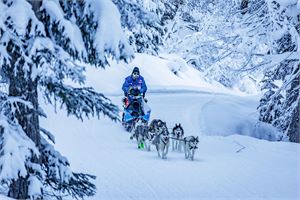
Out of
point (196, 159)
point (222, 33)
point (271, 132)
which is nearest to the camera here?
point (196, 159)

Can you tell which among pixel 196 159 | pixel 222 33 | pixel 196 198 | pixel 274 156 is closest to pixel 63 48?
pixel 196 198

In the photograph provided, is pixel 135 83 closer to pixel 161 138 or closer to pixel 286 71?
pixel 161 138

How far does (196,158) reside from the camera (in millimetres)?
12828

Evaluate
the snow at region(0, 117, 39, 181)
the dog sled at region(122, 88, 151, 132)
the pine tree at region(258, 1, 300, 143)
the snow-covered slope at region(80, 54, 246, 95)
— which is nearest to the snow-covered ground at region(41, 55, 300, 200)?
the dog sled at region(122, 88, 151, 132)

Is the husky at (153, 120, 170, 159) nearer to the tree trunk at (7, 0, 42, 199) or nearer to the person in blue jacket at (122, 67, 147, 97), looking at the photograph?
the person in blue jacket at (122, 67, 147, 97)

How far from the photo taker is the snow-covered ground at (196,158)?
1003 centimetres

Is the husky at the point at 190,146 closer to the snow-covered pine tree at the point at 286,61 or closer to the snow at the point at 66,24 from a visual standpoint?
the snow-covered pine tree at the point at 286,61

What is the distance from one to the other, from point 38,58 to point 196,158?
840 cm

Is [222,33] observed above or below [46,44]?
above

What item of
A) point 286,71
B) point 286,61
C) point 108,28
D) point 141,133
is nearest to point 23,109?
point 108,28

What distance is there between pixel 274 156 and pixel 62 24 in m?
9.39

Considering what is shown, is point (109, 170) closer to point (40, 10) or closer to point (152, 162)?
point (152, 162)

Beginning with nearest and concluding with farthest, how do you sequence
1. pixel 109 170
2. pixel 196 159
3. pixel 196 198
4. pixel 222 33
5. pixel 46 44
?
pixel 46 44 < pixel 196 198 < pixel 109 170 < pixel 196 159 < pixel 222 33

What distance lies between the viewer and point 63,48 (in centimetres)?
527
